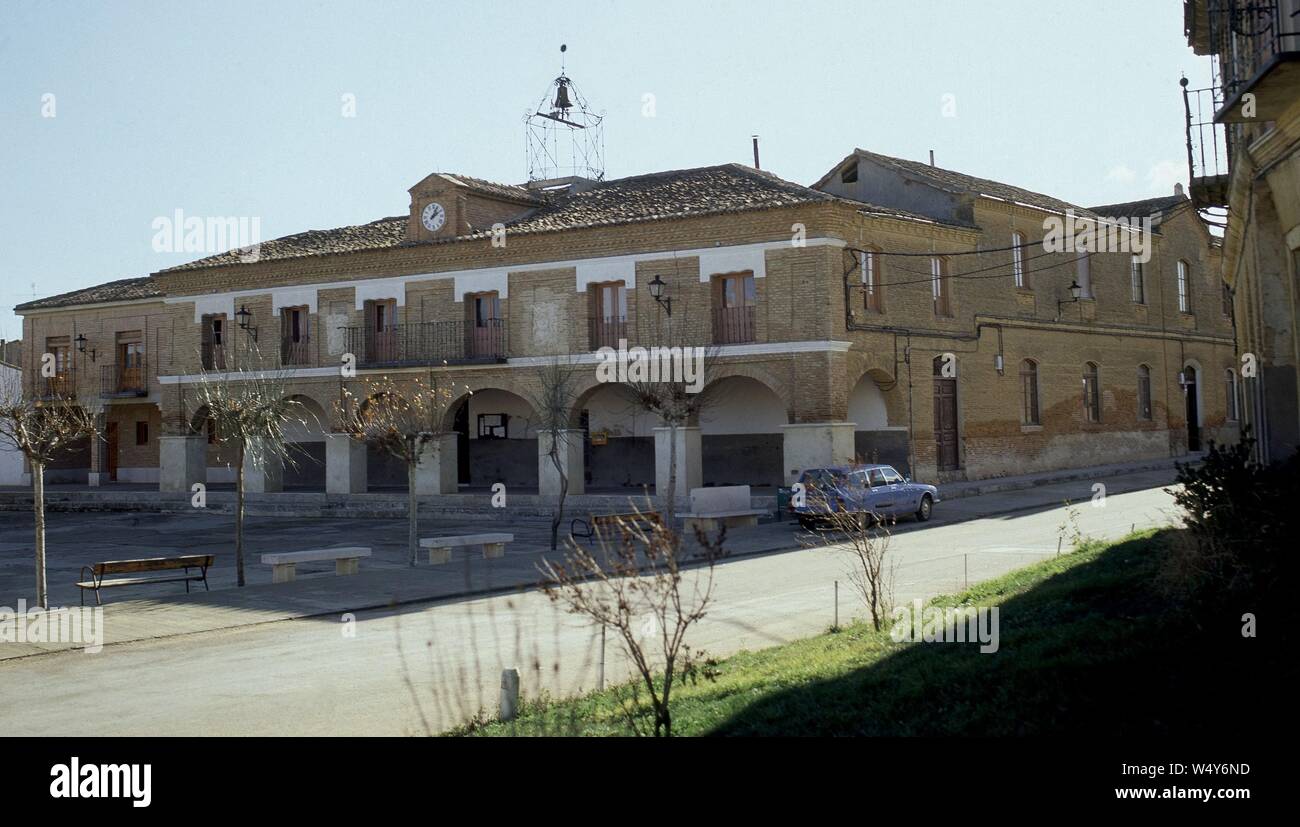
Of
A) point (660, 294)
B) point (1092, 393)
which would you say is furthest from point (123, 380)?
point (1092, 393)

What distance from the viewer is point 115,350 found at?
145 feet

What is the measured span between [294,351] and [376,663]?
26811mm

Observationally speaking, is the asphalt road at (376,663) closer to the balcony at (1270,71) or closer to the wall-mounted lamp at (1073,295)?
the balcony at (1270,71)

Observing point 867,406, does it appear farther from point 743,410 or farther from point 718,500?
point 718,500

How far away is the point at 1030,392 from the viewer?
35.5 meters

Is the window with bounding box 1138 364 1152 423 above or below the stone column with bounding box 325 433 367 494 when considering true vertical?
above

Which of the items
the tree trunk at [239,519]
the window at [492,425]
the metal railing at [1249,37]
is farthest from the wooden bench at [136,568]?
the window at [492,425]

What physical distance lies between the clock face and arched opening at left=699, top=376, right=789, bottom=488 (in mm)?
9428

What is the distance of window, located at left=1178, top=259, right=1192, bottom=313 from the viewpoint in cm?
4203

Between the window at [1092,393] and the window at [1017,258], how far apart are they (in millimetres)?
4621

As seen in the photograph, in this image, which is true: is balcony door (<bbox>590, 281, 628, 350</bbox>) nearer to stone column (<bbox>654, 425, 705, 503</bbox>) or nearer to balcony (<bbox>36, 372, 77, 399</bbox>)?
stone column (<bbox>654, 425, 705, 503</bbox>)

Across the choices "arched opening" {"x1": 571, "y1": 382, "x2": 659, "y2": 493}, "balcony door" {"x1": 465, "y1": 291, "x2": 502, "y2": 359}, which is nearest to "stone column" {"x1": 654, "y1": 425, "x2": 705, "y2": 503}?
"arched opening" {"x1": 571, "y1": 382, "x2": 659, "y2": 493}

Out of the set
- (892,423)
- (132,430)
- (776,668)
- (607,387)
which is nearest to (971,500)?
(892,423)

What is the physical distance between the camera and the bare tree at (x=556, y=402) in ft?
96.0
